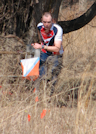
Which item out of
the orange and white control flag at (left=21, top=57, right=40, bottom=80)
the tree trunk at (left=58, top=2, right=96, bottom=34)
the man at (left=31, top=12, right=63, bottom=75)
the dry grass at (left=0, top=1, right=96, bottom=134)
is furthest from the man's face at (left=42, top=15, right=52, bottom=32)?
the tree trunk at (left=58, top=2, right=96, bottom=34)

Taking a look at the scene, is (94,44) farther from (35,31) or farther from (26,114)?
(26,114)

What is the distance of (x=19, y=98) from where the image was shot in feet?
10.0

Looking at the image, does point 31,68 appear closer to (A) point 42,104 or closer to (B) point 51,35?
(A) point 42,104

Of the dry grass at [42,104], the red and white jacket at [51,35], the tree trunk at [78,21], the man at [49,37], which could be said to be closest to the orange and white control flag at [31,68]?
the dry grass at [42,104]

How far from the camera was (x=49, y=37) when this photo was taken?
12.1ft

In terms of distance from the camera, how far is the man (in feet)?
11.5

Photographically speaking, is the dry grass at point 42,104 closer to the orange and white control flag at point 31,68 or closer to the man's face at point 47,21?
the orange and white control flag at point 31,68

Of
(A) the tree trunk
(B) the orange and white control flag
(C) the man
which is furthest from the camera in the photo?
(A) the tree trunk

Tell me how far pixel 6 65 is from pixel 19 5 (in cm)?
133

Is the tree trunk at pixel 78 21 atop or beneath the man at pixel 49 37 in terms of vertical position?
atop

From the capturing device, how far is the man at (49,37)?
349 centimetres

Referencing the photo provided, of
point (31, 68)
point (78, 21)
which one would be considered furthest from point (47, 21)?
point (78, 21)

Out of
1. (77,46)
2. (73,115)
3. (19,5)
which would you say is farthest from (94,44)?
(73,115)

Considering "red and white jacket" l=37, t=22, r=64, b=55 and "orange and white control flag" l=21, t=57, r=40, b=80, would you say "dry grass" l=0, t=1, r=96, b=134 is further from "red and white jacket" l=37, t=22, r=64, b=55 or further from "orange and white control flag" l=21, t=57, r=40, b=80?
"red and white jacket" l=37, t=22, r=64, b=55
